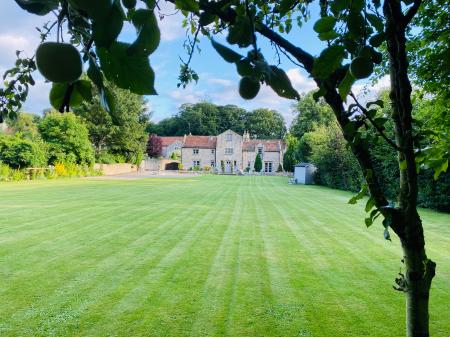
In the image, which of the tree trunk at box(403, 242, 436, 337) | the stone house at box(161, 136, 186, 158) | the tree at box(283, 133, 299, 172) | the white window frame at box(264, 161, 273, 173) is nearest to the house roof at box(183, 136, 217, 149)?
the stone house at box(161, 136, 186, 158)

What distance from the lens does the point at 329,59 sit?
28.0 inches

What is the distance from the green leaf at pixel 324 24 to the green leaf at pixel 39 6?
19.4 inches

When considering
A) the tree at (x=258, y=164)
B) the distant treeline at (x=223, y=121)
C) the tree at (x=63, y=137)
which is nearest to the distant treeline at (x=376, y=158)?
the tree at (x=258, y=164)

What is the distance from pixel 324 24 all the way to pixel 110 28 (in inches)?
18.9

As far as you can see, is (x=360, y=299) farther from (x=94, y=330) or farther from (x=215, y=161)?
(x=215, y=161)

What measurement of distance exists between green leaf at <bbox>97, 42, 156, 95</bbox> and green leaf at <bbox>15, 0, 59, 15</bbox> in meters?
0.10

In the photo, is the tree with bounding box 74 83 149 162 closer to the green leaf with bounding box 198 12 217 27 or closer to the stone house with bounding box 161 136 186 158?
the stone house with bounding box 161 136 186 158

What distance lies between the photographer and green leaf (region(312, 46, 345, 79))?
707mm

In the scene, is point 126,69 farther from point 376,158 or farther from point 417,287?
point 376,158

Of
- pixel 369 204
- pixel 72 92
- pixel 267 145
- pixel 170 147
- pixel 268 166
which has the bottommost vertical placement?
pixel 369 204

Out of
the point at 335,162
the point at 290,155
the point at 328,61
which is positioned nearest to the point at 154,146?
the point at 290,155

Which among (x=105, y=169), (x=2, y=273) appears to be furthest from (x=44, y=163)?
(x=2, y=273)

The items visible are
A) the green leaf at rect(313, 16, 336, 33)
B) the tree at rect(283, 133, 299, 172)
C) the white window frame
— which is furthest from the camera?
the white window frame

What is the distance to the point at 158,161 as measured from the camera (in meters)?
54.8
